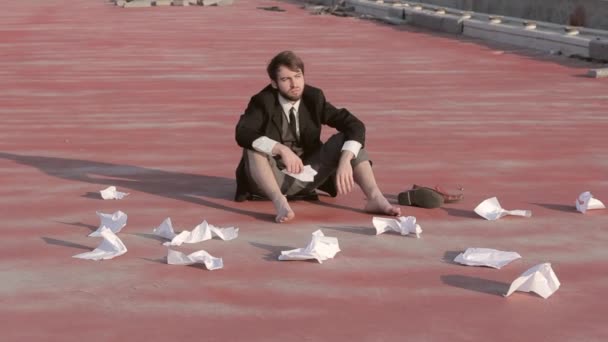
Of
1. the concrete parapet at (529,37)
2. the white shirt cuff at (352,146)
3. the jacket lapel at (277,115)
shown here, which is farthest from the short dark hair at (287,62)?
the concrete parapet at (529,37)

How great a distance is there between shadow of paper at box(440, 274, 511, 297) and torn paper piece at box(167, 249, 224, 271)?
1076 millimetres

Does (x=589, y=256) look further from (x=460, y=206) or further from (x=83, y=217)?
(x=83, y=217)

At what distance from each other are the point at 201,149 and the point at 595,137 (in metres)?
3.29

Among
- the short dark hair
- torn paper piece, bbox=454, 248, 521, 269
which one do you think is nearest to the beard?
the short dark hair

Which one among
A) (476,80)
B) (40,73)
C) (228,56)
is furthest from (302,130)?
(228,56)

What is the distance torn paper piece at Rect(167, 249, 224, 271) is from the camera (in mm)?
5541

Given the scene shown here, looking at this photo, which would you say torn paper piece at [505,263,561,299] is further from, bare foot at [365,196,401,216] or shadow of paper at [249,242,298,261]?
bare foot at [365,196,401,216]

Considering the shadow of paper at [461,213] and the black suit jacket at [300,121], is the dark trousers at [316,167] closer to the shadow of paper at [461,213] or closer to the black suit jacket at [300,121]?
the black suit jacket at [300,121]

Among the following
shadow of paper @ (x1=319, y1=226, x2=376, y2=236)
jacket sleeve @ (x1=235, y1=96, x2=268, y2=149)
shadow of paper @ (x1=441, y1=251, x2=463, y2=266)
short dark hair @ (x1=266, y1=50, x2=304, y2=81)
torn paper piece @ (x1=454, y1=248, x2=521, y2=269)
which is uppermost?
short dark hair @ (x1=266, y1=50, x2=304, y2=81)

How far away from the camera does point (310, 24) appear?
26125mm

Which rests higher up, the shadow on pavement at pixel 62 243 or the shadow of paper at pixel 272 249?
the shadow of paper at pixel 272 249

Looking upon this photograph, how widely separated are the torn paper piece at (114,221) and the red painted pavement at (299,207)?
7cm

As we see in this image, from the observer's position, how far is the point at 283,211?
21.2 feet

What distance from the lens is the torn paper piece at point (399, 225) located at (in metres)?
6.23
